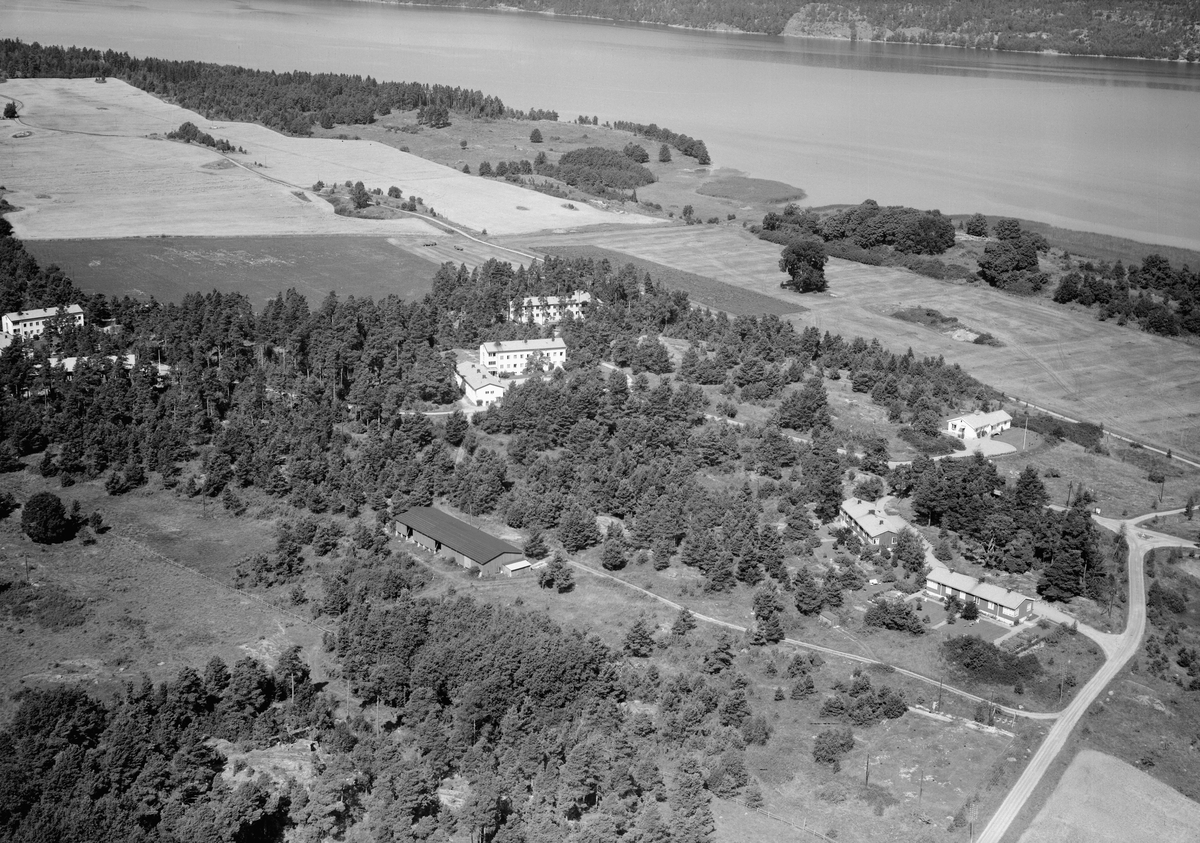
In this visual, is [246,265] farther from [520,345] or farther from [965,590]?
[965,590]

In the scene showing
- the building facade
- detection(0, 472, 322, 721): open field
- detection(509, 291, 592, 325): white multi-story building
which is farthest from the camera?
detection(509, 291, 592, 325): white multi-story building

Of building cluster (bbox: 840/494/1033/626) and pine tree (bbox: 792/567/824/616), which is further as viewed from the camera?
building cluster (bbox: 840/494/1033/626)

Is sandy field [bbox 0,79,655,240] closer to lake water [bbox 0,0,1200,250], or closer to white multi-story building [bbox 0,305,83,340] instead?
white multi-story building [bbox 0,305,83,340]

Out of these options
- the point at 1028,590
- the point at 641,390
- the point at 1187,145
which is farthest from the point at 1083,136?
the point at 1028,590

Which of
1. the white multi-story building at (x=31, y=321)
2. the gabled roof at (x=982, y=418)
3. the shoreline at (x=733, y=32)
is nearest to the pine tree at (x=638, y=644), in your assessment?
the gabled roof at (x=982, y=418)

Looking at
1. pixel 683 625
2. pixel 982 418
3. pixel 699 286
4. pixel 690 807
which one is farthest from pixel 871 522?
pixel 699 286

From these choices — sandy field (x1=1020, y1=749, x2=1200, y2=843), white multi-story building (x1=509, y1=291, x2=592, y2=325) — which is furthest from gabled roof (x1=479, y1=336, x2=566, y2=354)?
sandy field (x1=1020, y1=749, x2=1200, y2=843)

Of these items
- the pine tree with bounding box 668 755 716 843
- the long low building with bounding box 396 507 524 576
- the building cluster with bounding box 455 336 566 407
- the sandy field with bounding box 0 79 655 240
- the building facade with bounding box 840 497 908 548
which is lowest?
the pine tree with bounding box 668 755 716 843
